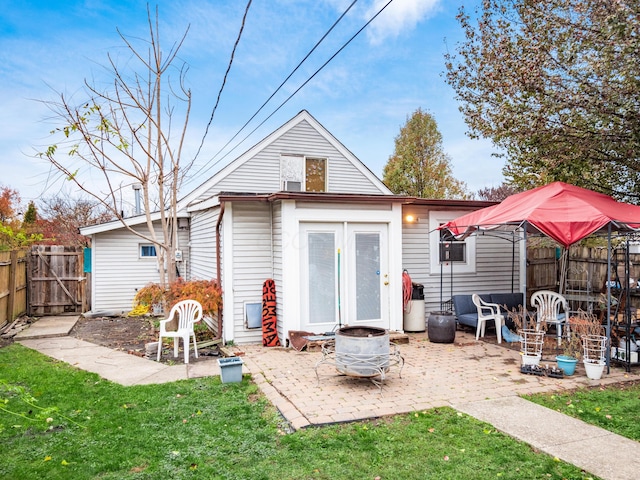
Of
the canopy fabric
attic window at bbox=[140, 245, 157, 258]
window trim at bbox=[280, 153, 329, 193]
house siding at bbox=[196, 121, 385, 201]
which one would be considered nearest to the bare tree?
house siding at bbox=[196, 121, 385, 201]

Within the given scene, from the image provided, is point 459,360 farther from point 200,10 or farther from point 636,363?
point 200,10

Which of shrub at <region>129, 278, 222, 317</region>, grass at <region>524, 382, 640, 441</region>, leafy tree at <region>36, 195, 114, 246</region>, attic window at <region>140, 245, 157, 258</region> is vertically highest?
leafy tree at <region>36, 195, 114, 246</region>

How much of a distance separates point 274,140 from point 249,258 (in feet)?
20.3

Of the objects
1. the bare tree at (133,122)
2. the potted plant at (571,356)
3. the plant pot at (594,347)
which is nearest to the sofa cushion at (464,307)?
the potted plant at (571,356)

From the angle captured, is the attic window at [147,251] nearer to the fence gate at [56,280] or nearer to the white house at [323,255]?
the fence gate at [56,280]

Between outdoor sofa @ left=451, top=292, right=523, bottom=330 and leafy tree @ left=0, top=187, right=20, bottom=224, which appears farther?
leafy tree @ left=0, top=187, right=20, bottom=224

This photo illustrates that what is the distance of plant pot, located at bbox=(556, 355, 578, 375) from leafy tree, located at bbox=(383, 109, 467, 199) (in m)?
16.4

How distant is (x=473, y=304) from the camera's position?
30.0ft

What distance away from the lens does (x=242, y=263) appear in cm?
798

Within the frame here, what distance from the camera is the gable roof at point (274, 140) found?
12539 millimetres

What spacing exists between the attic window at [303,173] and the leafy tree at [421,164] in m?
8.99

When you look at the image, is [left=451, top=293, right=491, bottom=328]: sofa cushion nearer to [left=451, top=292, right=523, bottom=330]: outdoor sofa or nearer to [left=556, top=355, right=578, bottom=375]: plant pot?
[left=451, top=292, right=523, bottom=330]: outdoor sofa

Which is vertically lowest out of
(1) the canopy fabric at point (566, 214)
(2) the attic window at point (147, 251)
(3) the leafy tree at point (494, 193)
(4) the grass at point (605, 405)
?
(4) the grass at point (605, 405)

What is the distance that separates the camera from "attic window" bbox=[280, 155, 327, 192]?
13.4 metres
